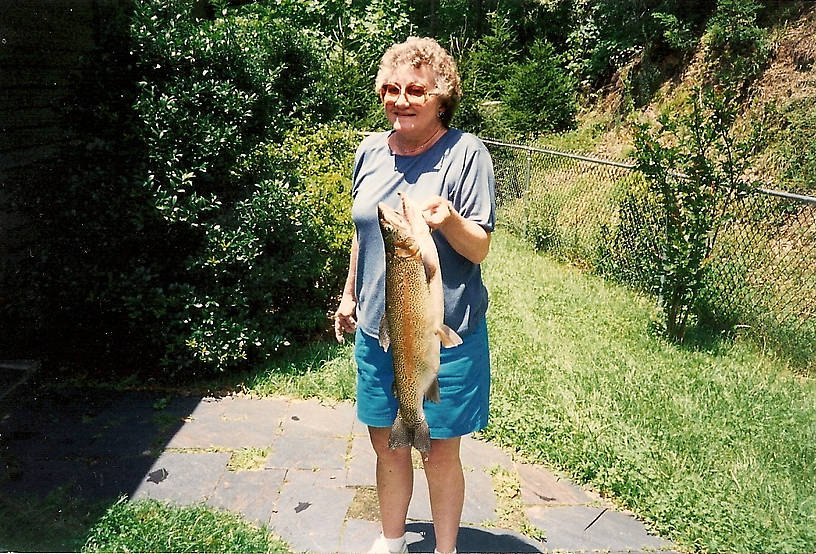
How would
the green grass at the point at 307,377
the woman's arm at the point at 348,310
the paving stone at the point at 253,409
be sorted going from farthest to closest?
the green grass at the point at 307,377 → the paving stone at the point at 253,409 → the woman's arm at the point at 348,310

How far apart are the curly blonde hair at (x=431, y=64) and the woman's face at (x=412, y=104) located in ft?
0.07

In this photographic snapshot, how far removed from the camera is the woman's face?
2.35 meters

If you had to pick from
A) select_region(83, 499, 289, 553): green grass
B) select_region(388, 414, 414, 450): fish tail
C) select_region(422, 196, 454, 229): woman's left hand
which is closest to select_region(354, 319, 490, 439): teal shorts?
select_region(388, 414, 414, 450): fish tail

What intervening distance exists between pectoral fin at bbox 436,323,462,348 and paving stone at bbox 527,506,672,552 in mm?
1426

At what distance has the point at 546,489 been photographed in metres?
3.58

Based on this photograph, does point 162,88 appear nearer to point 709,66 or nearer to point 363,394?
point 363,394

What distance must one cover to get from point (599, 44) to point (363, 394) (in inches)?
575

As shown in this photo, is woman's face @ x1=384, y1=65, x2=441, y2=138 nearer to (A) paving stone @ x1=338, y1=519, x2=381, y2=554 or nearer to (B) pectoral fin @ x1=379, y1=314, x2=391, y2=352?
(B) pectoral fin @ x1=379, y1=314, x2=391, y2=352

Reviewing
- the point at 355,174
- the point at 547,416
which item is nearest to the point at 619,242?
the point at 547,416

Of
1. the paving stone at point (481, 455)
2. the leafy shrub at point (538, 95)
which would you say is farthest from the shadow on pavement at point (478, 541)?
the leafy shrub at point (538, 95)

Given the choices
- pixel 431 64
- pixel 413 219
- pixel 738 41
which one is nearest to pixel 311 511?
pixel 413 219

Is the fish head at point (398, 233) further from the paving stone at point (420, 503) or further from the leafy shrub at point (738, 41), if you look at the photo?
the leafy shrub at point (738, 41)

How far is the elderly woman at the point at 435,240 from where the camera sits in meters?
2.32

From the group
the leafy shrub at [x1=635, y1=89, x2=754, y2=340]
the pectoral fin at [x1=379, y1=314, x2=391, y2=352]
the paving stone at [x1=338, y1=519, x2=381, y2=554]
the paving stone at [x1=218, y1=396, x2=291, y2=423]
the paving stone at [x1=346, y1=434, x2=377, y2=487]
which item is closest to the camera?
the pectoral fin at [x1=379, y1=314, x2=391, y2=352]
